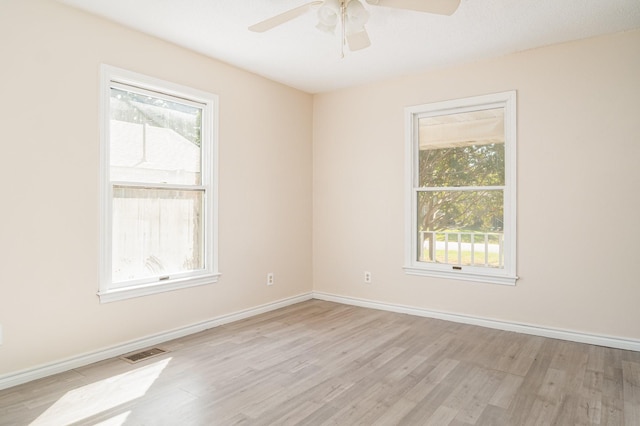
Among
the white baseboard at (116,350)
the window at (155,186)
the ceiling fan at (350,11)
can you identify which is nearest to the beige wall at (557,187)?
the white baseboard at (116,350)

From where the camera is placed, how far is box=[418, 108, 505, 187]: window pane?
385 cm

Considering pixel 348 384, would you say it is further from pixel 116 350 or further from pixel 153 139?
pixel 153 139

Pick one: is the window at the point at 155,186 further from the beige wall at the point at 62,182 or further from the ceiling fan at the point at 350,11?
the ceiling fan at the point at 350,11

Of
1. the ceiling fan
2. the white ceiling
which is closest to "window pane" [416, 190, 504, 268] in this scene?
the white ceiling

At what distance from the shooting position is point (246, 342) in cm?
337

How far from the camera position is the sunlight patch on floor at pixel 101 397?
2154 mm

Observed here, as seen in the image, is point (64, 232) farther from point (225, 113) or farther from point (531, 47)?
point (531, 47)

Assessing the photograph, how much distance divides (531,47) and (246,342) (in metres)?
3.57

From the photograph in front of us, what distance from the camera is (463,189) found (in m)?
3.97

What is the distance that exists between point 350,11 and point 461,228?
2.45 meters

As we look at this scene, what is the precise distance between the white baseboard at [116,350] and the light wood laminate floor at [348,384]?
7 cm

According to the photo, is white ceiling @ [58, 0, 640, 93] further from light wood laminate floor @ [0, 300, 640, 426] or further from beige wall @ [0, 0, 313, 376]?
light wood laminate floor @ [0, 300, 640, 426]

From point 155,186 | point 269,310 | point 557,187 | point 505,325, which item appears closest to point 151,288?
point 155,186

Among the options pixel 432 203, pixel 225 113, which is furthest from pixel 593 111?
pixel 225 113
